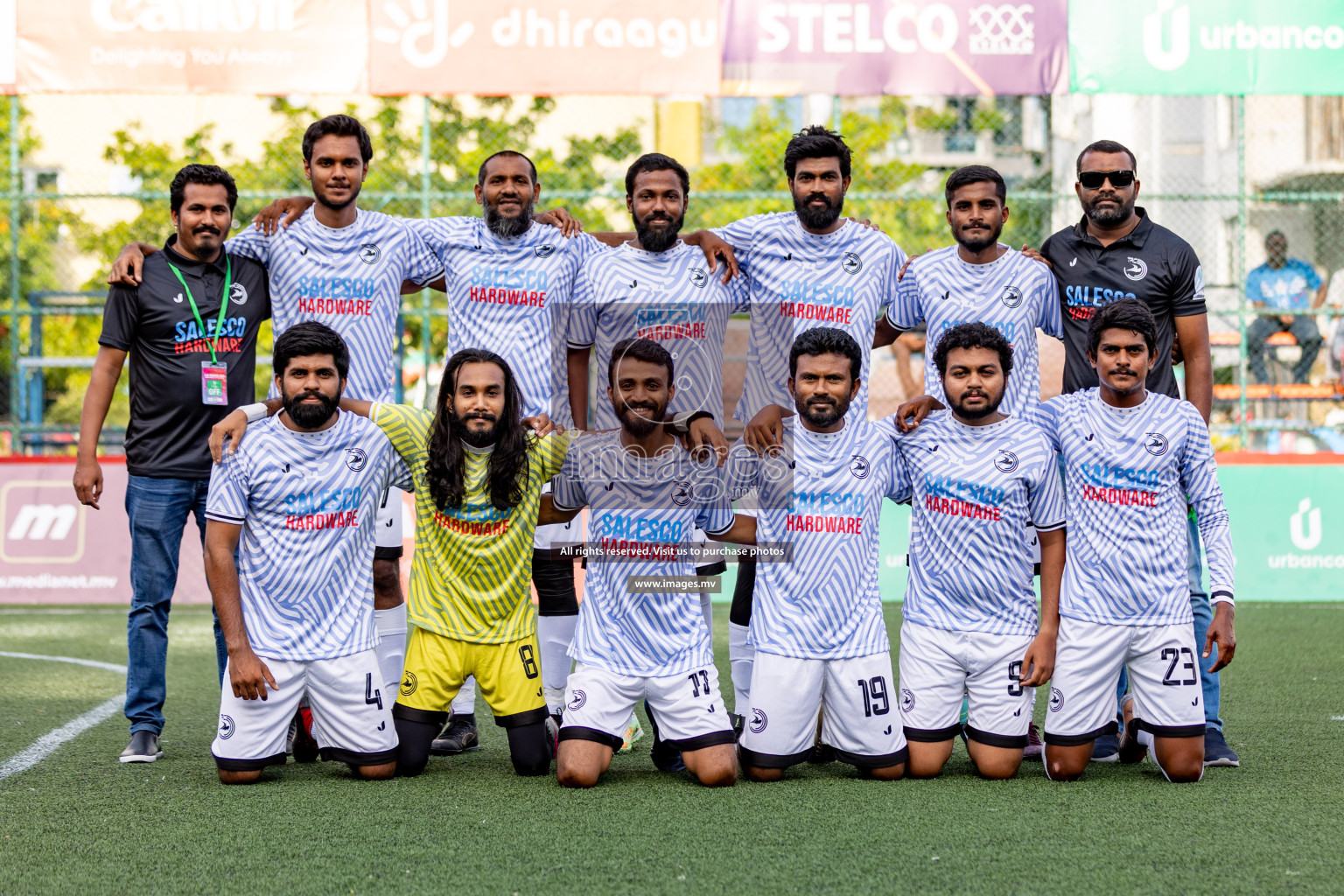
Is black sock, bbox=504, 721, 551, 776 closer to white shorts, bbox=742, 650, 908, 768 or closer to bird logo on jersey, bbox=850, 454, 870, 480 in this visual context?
white shorts, bbox=742, 650, 908, 768

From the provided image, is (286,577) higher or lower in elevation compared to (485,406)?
lower

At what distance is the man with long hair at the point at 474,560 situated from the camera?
461 cm

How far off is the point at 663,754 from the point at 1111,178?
107 inches

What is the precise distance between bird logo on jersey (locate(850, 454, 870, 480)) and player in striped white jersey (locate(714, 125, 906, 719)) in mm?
328

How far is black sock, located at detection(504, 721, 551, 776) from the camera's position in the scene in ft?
15.2

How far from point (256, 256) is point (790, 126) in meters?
12.1

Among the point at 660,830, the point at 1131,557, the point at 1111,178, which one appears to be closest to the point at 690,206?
the point at 1111,178

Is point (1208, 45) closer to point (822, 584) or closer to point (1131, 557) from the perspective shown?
point (1131, 557)

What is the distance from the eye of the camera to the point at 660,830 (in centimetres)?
386

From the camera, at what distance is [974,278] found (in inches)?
201

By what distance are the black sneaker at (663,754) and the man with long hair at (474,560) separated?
380 mm

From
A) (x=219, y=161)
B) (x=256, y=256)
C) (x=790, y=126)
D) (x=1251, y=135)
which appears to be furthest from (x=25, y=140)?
(x=1251, y=135)

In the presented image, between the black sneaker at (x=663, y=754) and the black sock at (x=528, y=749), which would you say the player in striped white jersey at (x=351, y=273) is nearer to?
the black sock at (x=528, y=749)

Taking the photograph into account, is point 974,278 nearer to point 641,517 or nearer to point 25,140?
point 641,517
